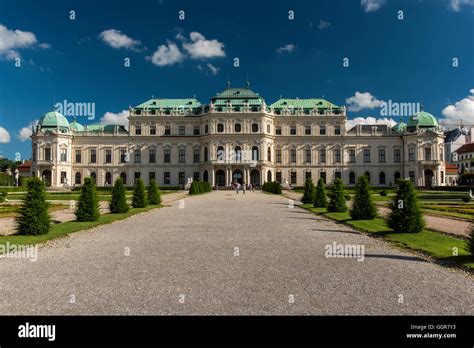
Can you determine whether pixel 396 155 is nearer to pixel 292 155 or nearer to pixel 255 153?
pixel 292 155

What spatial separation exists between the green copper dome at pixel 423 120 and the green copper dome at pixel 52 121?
2405 inches

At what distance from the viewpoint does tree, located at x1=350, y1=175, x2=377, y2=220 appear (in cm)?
1669

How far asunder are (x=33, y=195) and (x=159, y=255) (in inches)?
233

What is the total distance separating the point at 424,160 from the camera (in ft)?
214

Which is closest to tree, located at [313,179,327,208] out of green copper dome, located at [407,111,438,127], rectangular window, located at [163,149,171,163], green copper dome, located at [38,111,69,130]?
rectangular window, located at [163,149,171,163]

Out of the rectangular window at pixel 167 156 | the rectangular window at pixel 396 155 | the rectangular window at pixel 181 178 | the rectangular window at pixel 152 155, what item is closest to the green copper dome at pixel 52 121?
the rectangular window at pixel 152 155

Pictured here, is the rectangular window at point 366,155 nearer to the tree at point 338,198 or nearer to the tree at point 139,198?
the tree at point 338,198

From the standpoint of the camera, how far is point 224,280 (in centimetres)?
684

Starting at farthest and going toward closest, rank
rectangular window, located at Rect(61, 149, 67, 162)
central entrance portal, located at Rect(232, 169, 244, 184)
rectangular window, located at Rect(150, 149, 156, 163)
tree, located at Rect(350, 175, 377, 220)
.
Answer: rectangular window, located at Rect(150, 149, 156, 163) < rectangular window, located at Rect(61, 149, 67, 162) < central entrance portal, located at Rect(232, 169, 244, 184) < tree, located at Rect(350, 175, 377, 220)

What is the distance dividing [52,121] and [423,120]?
6503 cm

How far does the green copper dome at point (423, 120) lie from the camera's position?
222 ft

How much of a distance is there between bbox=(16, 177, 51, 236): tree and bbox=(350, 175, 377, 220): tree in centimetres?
1214

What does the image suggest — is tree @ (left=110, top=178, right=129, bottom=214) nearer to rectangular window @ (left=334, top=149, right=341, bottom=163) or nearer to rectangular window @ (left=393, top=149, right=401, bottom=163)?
rectangular window @ (left=334, top=149, right=341, bottom=163)
